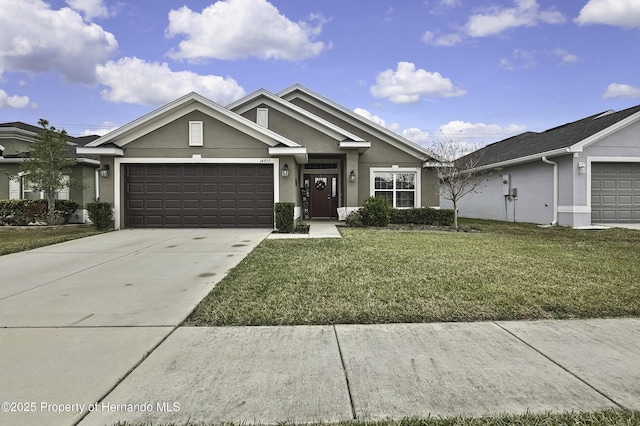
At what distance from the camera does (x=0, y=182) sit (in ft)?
53.7

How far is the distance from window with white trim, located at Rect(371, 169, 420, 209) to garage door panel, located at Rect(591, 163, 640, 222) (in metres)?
6.53

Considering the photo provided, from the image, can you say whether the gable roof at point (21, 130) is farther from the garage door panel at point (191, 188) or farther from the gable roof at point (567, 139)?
the gable roof at point (567, 139)

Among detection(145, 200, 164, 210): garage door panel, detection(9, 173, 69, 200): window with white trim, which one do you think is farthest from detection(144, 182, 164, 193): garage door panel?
detection(9, 173, 69, 200): window with white trim

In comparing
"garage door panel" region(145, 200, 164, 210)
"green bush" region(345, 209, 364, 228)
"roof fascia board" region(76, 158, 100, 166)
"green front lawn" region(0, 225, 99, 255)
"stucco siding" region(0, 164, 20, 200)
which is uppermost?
"roof fascia board" region(76, 158, 100, 166)

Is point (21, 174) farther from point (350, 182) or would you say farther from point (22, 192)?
point (350, 182)

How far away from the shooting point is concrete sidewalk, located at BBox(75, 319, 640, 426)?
233cm

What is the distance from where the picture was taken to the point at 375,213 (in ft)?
44.7

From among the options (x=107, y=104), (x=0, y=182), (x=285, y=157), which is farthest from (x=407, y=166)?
(x=107, y=104)

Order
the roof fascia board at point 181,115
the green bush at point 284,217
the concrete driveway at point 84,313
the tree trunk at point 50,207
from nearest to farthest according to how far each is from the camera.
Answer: the concrete driveway at point 84,313 < the green bush at point 284,217 < the roof fascia board at point 181,115 < the tree trunk at point 50,207

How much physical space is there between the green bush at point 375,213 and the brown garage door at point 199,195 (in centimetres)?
353

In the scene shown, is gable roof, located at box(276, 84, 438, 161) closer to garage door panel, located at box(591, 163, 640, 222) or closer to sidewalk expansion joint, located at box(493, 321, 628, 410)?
garage door panel, located at box(591, 163, 640, 222)

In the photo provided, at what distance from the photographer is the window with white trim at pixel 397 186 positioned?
16.1 metres

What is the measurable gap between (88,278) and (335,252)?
4522 mm

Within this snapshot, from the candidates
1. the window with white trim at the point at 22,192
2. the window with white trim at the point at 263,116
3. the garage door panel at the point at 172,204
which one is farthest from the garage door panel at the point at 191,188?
the window with white trim at the point at 22,192
